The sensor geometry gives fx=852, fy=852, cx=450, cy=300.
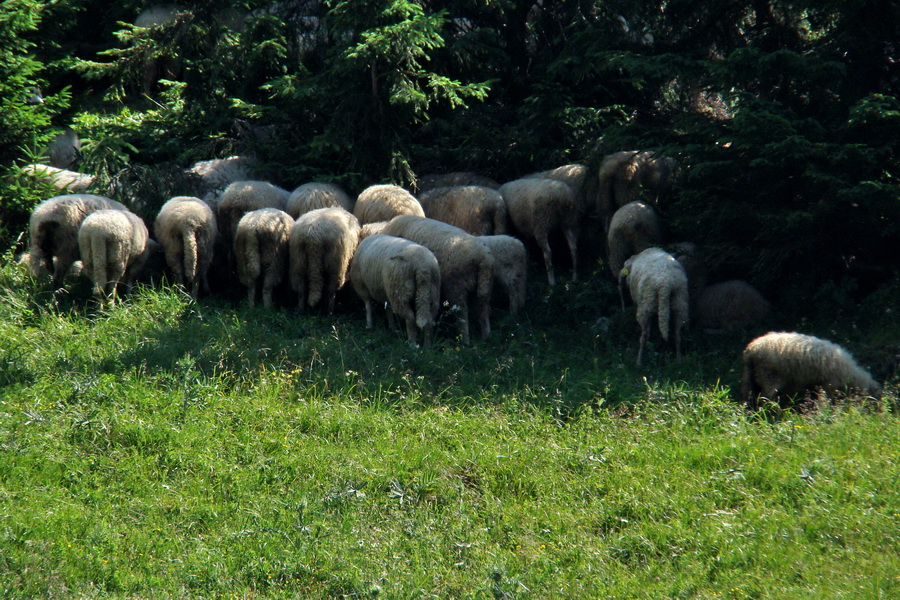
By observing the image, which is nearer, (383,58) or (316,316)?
(316,316)

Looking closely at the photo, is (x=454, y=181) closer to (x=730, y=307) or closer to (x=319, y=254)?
(x=319, y=254)

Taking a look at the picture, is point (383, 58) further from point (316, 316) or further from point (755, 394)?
point (755, 394)

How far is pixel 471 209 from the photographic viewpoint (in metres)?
12.5

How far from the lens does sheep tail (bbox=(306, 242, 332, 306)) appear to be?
10.7 metres

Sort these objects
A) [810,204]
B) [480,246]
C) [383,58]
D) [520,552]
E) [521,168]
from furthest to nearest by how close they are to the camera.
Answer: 1. [521,168]
2. [383,58]
3. [480,246]
4. [810,204]
5. [520,552]

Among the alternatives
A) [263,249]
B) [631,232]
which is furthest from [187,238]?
[631,232]

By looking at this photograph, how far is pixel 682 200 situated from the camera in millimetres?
10680

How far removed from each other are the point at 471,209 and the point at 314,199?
2.28m

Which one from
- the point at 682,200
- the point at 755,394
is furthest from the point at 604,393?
the point at 682,200

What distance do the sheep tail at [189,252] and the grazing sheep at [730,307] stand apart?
6383 mm

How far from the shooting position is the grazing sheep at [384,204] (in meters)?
12.1

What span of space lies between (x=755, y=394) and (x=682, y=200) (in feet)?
10.5

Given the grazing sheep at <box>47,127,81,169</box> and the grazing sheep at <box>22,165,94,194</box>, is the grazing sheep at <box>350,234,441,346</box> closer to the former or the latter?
the grazing sheep at <box>22,165,94,194</box>

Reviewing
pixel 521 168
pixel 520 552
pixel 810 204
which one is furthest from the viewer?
pixel 521 168
